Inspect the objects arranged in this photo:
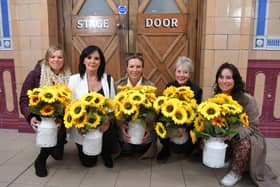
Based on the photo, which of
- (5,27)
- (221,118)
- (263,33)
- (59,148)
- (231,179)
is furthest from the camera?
(5,27)

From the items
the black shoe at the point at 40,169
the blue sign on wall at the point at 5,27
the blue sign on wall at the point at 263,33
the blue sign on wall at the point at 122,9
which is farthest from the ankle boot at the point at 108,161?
the blue sign on wall at the point at 263,33

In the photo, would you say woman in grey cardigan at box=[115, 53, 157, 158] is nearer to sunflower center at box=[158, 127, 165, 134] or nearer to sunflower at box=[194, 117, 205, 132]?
sunflower center at box=[158, 127, 165, 134]

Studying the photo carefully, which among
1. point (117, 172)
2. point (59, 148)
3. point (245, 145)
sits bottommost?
point (117, 172)

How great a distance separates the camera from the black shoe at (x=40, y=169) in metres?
2.22

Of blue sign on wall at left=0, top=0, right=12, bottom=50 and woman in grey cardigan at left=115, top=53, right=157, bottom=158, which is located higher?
blue sign on wall at left=0, top=0, right=12, bottom=50

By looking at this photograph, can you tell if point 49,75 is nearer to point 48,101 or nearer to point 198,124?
point 48,101

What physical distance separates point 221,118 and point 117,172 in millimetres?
1042

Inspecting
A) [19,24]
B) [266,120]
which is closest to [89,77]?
[19,24]

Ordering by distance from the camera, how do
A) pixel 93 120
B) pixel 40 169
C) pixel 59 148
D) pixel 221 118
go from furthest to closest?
1. pixel 59 148
2. pixel 40 169
3. pixel 93 120
4. pixel 221 118

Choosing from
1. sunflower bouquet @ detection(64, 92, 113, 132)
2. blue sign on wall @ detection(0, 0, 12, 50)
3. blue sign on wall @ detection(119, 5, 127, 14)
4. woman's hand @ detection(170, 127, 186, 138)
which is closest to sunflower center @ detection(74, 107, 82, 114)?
sunflower bouquet @ detection(64, 92, 113, 132)

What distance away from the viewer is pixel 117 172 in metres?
2.29

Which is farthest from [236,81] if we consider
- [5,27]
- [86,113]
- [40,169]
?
[5,27]

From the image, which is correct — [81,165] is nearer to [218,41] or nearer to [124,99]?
[124,99]

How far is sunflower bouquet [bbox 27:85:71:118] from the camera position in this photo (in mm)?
Result: 1969
